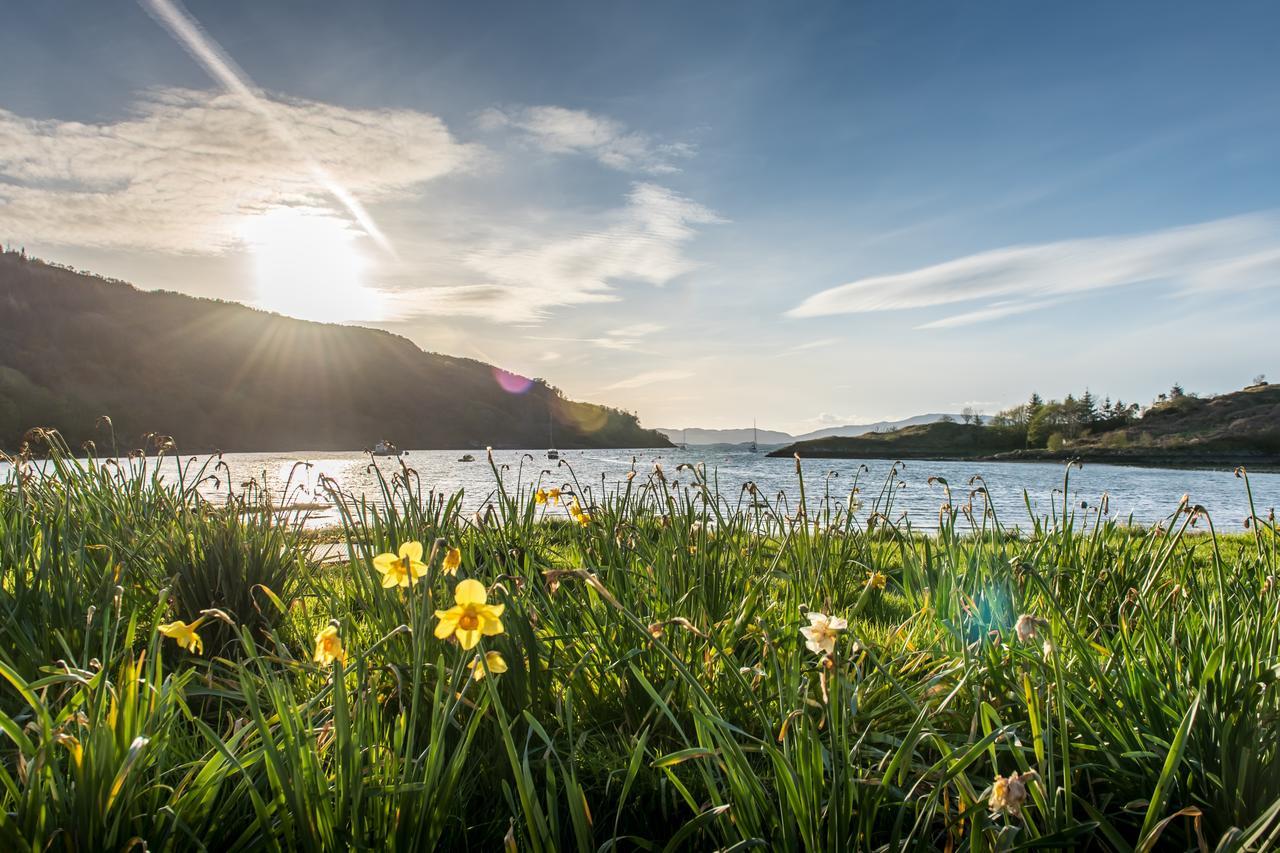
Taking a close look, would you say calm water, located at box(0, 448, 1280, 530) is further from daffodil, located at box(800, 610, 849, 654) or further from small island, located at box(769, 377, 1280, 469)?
small island, located at box(769, 377, 1280, 469)

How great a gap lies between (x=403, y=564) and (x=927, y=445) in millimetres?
97438


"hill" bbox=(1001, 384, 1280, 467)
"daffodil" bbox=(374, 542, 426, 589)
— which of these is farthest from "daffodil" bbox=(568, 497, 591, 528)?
"hill" bbox=(1001, 384, 1280, 467)

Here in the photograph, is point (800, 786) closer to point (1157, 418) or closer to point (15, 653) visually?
point (15, 653)

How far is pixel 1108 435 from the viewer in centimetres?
7925

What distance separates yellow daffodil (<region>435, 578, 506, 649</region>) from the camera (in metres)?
1.13

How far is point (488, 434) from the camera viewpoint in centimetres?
12475

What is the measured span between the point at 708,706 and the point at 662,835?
26.7 inches

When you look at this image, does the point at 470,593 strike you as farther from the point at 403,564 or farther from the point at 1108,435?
the point at 1108,435

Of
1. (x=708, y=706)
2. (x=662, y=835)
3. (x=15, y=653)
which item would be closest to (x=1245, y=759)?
(x=708, y=706)

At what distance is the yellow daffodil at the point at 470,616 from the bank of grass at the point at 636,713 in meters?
0.09

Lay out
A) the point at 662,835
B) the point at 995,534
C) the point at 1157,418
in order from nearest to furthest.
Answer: the point at 662,835, the point at 995,534, the point at 1157,418

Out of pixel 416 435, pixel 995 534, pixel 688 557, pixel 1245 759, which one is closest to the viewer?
pixel 1245 759

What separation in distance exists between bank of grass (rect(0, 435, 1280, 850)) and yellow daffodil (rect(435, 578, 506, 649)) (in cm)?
9

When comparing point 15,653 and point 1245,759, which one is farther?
point 15,653
